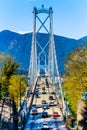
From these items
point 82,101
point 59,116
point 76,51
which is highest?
point 76,51

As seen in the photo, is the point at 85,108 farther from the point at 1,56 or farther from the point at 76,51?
the point at 1,56

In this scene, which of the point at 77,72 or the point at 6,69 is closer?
the point at 77,72

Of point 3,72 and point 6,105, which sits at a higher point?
point 3,72

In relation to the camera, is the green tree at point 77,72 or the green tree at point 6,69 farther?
the green tree at point 6,69

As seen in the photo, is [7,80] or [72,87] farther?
[7,80]

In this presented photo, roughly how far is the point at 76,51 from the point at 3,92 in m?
31.7

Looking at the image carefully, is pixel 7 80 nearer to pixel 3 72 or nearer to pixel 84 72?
pixel 3 72

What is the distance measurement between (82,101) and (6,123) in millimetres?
16378

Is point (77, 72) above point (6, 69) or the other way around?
the other way around

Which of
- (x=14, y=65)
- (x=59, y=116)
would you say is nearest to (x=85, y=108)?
(x=59, y=116)

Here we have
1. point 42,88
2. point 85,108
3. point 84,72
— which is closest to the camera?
point 85,108

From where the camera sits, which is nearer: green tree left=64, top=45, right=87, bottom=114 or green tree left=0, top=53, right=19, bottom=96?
green tree left=64, top=45, right=87, bottom=114

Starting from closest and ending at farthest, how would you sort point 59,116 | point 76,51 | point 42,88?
point 76,51 → point 59,116 → point 42,88

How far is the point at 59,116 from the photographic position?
81.4 metres
